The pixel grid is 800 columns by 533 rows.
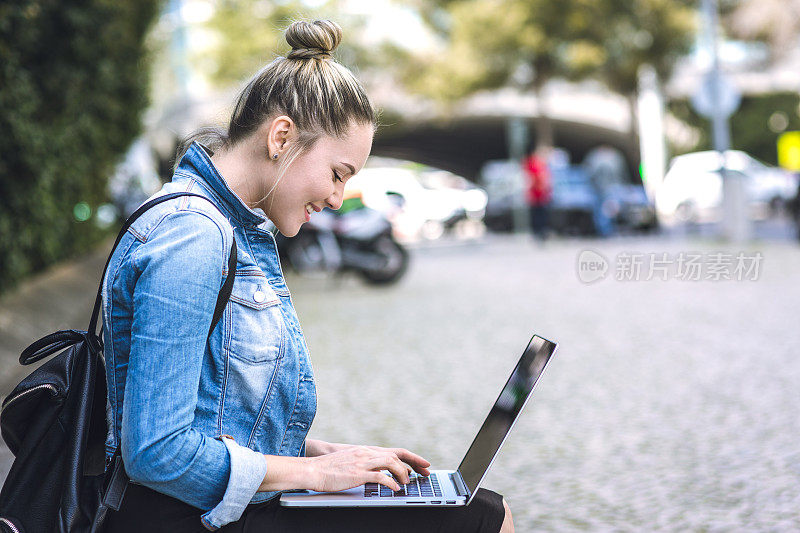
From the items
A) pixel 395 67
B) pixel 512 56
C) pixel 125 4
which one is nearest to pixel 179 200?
pixel 125 4

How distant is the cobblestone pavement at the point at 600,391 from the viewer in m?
3.92

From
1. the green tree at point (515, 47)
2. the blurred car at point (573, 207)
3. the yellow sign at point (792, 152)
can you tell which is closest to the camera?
the blurred car at point (573, 207)

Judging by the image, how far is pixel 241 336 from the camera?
174 centimetres

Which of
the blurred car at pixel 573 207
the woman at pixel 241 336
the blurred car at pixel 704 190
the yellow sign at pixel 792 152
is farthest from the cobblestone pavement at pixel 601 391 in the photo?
the blurred car at pixel 704 190

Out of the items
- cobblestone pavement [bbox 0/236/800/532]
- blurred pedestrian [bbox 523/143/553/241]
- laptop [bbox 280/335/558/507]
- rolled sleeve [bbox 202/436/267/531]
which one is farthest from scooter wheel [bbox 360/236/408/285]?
rolled sleeve [bbox 202/436/267/531]

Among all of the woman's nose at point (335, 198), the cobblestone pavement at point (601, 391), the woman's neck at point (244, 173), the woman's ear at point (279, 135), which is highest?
the woman's ear at point (279, 135)

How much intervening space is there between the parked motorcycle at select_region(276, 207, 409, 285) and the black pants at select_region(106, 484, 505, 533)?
1122cm

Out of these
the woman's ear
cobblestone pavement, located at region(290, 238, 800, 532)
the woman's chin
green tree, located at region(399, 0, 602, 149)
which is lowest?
cobblestone pavement, located at region(290, 238, 800, 532)

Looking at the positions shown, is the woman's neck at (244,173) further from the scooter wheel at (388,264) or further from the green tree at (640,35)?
the green tree at (640,35)

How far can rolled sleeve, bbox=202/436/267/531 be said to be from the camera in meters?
1.67

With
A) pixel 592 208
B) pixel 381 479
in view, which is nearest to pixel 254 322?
pixel 381 479

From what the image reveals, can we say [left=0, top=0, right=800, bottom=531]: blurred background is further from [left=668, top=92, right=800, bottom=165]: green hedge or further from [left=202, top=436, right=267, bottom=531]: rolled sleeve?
[left=668, top=92, right=800, bottom=165]: green hedge

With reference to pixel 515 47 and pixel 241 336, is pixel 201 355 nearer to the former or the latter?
pixel 241 336

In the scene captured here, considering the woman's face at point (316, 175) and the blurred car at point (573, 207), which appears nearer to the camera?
the woman's face at point (316, 175)
